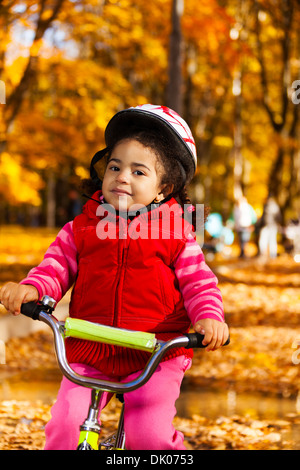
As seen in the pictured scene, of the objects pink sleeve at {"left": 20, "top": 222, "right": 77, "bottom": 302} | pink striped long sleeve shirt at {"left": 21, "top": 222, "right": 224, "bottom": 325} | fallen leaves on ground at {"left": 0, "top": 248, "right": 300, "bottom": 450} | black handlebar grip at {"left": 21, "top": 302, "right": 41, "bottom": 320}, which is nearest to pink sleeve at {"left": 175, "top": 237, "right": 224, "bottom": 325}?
pink striped long sleeve shirt at {"left": 21, "top": 222, "right": 224, "bottom": 325}

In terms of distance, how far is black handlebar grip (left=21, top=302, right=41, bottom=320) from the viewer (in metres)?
2.62

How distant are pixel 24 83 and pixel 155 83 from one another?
1606 cm

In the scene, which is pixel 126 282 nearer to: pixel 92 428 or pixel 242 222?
pixel 92 428

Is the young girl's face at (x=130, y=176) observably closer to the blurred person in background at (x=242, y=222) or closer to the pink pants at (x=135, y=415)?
the pink pants at (x=135, y=415)

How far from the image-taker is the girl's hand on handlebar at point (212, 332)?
2574mm

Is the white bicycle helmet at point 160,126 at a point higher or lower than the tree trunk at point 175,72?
lower

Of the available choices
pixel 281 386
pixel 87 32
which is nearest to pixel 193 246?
pixel 281 386

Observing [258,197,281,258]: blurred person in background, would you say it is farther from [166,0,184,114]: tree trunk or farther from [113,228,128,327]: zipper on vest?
[113,228,128,327]: zipper on vest

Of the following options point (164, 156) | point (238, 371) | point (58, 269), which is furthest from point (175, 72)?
point (58, 269)

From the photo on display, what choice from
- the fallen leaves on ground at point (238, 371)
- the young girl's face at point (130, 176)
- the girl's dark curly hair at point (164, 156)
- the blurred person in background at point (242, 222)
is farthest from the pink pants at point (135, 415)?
the blurred person in background at point (242, 222)

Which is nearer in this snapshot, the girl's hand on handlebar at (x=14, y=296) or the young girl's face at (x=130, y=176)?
the girl's hand on handlebar at (x=14, y=296)

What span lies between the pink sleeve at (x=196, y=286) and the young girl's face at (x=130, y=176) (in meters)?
0.27

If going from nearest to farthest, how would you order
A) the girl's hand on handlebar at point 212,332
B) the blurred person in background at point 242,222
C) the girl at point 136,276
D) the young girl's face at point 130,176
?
1. the girl's hand on handlebar at point 212,332
2. the girl at point 136,276
3. the young girl's face at point 130,176
4. the blurred person in background at point 242,222

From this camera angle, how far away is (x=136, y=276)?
285cm
